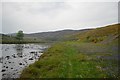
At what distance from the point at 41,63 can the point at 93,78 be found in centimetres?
1290

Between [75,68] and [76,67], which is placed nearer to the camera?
[75,68]

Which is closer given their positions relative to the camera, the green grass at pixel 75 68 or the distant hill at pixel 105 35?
the green grass at pixel 75 68

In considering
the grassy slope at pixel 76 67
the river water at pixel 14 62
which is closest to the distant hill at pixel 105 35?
the river water at pixel 14 62

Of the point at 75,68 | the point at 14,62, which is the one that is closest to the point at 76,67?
the point at 75,68

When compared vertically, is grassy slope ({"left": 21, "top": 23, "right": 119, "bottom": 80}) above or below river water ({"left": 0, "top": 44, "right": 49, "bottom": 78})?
above

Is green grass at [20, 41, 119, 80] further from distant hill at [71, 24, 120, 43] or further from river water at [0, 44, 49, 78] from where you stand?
distant hill at [71, 24, 120, 43]

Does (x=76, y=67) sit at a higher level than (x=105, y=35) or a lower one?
lower

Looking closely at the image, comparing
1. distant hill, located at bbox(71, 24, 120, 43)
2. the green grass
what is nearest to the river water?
the green grass

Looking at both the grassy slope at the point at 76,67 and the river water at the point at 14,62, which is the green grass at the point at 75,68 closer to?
the grassy slope at the point at 76,67

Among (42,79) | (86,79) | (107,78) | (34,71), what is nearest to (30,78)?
(42,79)

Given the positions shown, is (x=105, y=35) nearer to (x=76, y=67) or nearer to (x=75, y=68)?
(x=76, y=67)

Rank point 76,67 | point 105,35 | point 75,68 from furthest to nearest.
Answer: point 105,35 → point 76,67 → point 75,68

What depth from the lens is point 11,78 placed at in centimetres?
2267

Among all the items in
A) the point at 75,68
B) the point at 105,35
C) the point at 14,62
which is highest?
the point at 105,35
